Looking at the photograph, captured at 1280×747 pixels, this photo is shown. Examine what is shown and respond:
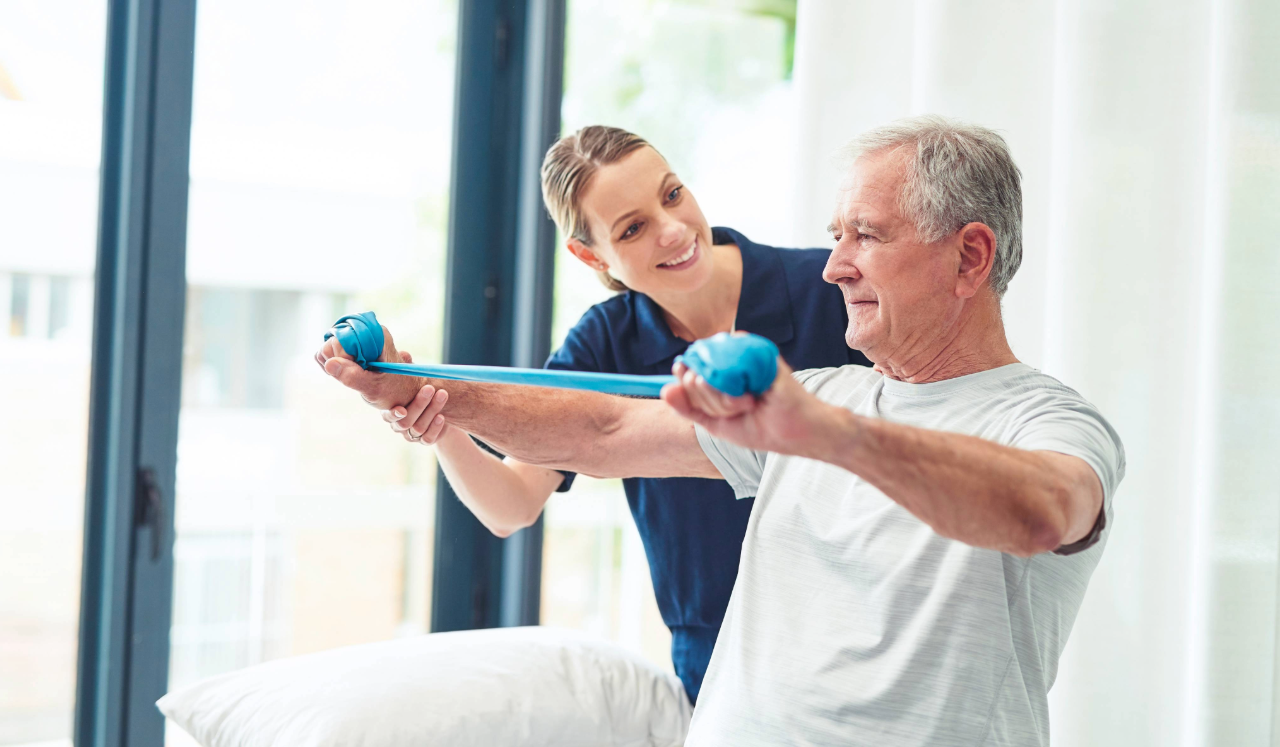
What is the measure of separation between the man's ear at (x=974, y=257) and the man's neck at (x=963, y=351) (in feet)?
0.12

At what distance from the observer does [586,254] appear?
1804 millimetres

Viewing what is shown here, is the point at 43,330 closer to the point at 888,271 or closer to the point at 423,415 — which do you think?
the point at 423,415

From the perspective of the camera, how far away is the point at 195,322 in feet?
7.47

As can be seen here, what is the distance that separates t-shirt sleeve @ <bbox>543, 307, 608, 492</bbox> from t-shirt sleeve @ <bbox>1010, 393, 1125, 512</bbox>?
31.8 inches

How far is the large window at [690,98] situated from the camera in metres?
2.63

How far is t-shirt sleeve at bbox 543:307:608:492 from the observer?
177 centimetres

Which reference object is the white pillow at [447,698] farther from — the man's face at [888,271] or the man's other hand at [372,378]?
the man's face at [888,271]

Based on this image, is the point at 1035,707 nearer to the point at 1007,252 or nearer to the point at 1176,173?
the point at 1007,252

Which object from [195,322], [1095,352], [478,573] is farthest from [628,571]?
[1095,352]

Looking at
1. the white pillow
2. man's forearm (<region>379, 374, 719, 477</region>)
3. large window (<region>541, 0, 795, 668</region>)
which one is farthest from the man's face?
large window (<region>541, 0, 795, 668</region>)

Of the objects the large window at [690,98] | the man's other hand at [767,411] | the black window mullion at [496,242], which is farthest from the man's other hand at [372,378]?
the large window at [690,98]

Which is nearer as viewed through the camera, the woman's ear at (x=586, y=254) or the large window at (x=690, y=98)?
the woman's ear at (x=586, y=254)

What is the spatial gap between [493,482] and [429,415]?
0.32 meters

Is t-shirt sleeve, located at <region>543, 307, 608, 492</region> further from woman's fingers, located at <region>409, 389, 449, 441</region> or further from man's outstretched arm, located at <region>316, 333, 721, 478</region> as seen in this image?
woman's fingers, located at <region>409, 389, 449, 441</region>
